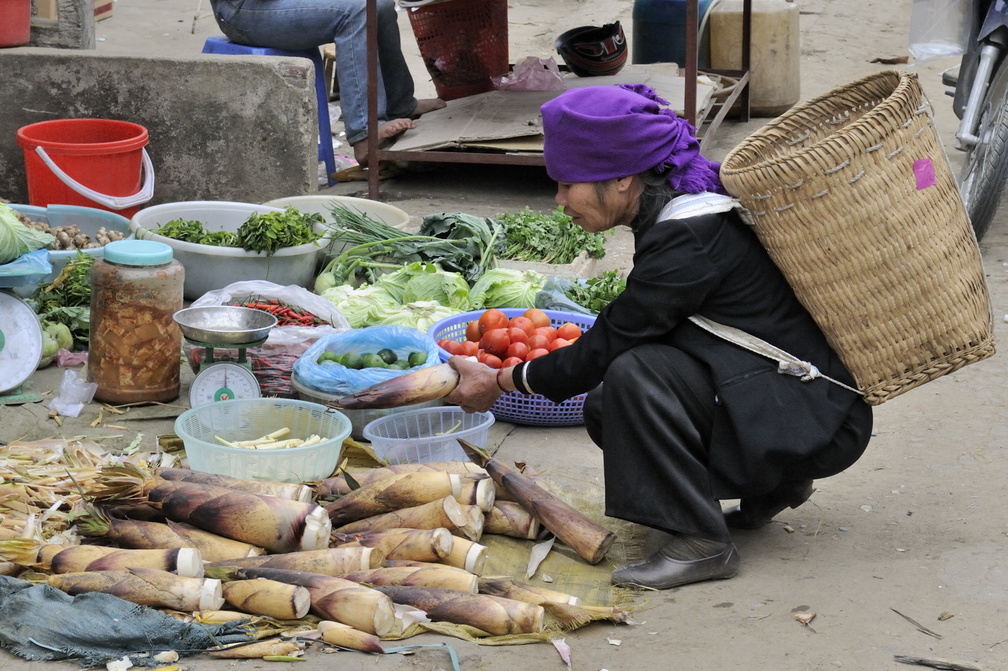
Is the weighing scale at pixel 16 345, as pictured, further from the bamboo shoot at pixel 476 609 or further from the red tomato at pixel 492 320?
the bamboo shoot at pixel 476 609

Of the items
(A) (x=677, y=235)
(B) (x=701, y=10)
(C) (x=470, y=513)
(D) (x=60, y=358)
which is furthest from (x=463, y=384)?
(B) (x=701, y=10)

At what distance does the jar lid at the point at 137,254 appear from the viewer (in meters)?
3.83

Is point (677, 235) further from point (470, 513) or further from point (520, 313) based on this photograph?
point (520, 313)

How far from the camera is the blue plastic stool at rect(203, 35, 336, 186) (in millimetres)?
6273

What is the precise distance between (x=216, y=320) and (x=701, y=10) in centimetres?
594

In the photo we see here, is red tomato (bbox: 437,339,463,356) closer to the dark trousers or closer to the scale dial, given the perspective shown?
the scale dial

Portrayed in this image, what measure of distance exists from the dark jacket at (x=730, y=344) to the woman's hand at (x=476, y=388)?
0.86 ft

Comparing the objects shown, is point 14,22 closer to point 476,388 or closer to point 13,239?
point 13,239

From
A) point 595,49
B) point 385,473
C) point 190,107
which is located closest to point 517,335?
point 385,473

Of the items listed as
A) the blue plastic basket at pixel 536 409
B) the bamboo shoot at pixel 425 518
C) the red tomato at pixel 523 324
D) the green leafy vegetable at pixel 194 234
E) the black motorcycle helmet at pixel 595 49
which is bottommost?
the blue plastic basket at pixel 536 409

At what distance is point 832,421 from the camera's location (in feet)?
9.18

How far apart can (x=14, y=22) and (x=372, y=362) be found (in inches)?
128

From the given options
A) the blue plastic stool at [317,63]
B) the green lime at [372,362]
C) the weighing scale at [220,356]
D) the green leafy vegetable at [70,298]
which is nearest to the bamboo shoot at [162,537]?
the weighing scale at [220,356]

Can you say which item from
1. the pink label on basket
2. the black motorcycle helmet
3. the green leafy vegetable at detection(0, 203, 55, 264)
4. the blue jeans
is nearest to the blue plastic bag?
the green leafy vegetable at detection(0, 203, 55, 264)
